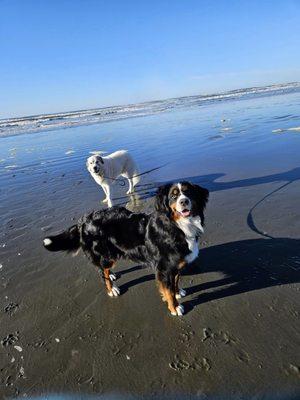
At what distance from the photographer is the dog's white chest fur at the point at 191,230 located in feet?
12.3

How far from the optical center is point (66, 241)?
4266 millimetres

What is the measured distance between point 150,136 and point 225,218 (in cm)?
1105

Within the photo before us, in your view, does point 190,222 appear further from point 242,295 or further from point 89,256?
point 89,256

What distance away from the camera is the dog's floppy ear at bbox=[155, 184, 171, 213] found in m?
3.80

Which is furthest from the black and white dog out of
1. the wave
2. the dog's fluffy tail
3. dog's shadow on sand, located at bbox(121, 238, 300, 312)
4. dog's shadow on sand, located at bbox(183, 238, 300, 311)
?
the wave

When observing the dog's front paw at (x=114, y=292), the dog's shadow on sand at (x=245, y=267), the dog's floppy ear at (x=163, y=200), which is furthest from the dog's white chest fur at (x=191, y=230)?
the dog's front paw at (x=114, y=292)

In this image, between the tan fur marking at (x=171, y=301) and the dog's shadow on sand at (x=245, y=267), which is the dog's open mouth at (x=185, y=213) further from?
the dog's shadow on sand at (x=245, y=267)

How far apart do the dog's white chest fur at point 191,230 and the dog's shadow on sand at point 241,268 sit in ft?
1.93

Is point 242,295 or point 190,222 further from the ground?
point 190,222

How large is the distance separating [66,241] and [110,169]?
4276 millimetres

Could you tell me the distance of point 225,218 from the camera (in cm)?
589

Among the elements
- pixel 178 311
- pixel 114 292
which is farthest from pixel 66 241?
pixel 178 311

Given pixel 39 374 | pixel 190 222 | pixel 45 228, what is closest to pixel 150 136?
pixel 45 228

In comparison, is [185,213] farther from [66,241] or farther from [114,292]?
[66,241]
